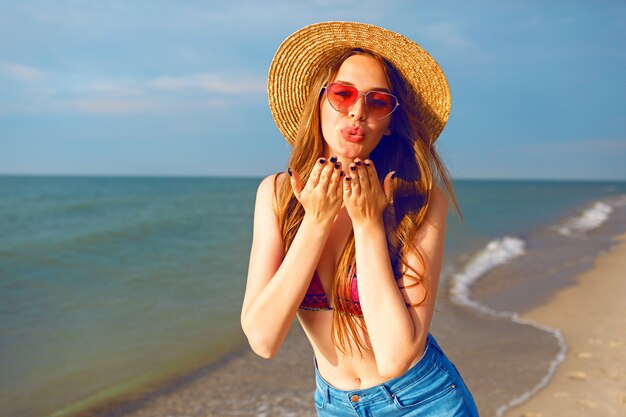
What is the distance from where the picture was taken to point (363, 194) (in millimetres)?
2156

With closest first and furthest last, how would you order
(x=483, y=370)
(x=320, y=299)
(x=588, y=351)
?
1. (x=320, y=299)
2. (x=483, y=370)
3. (x=588, y=351)

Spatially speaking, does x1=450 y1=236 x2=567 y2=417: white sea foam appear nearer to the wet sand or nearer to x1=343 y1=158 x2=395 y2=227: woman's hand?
the wet sand

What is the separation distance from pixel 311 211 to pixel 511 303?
883cm

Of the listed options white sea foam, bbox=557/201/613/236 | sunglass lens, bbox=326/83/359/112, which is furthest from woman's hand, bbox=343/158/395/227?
white sea foam, bbox=557/201/613/236

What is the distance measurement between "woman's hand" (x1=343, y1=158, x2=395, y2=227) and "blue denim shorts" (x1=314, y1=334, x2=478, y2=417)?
0.69 m

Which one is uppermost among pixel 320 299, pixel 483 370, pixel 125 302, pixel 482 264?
pixel 320 299

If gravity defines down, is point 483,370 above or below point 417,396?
below

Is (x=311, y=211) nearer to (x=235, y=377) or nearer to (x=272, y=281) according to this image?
(x=272, y=281)

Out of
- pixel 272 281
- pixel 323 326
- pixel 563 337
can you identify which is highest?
pixel 272 281

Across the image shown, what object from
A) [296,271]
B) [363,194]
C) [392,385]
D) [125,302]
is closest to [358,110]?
[363,194]

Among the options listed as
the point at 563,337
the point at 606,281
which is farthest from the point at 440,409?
the point at 606,281

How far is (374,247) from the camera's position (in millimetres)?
2209

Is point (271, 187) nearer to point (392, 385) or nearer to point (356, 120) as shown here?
point (356, 120)

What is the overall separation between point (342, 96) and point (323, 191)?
0.57m
